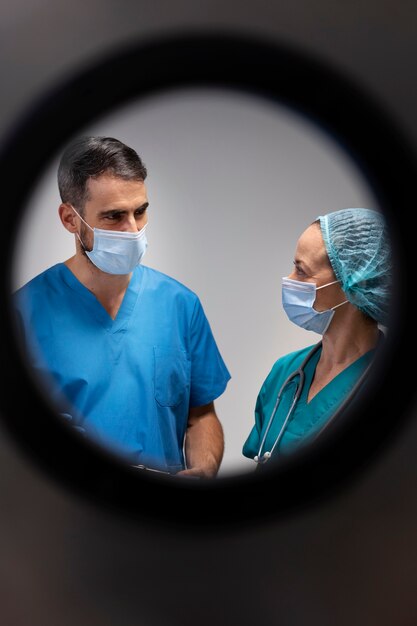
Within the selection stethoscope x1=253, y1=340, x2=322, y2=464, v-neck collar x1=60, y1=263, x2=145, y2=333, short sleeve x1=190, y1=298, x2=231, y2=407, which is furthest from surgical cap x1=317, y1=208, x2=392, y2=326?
v-neck collar x1=60, y1=263, x2=145, y2=333

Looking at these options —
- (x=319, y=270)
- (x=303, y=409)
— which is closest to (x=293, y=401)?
(x=303, y=409)

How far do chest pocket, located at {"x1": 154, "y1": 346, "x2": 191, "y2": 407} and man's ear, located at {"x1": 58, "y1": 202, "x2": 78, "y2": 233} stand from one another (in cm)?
26

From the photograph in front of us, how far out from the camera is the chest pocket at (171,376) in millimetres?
1107

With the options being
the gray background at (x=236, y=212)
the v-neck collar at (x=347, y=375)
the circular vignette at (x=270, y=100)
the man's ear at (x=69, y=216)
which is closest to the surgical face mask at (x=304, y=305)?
the v-neck collar at (x=347, y=375)

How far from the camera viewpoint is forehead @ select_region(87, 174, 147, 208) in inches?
43.6

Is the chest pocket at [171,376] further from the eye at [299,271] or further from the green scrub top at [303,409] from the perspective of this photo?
the eye at [299,271]

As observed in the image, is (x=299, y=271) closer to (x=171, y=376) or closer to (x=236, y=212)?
(x=171, y=376)

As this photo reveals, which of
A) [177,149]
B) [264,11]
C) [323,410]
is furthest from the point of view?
[177,149]

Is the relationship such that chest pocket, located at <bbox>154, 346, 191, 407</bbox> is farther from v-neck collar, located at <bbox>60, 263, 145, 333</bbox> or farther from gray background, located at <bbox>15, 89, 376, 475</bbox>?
gray background, located at <bbox>15, 89, 376, 475</bbox>

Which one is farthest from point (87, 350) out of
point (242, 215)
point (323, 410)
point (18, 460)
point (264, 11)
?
point (242, 215)

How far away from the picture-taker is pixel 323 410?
1.04 metres

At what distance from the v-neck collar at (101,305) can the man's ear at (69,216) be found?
76 mm

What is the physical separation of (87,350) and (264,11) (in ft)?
2.14

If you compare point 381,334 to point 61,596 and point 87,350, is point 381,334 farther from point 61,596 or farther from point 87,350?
point 61,596
